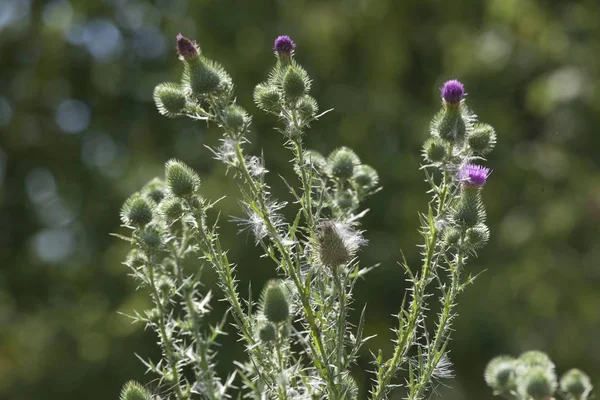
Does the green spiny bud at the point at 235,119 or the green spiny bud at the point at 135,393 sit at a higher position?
the green spiny bud at the point at 235,119

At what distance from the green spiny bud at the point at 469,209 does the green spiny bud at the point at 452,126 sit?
0.13 m

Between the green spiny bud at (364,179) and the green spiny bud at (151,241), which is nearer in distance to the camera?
the green spiny bud at (151,241)

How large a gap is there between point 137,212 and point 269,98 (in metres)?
0.40

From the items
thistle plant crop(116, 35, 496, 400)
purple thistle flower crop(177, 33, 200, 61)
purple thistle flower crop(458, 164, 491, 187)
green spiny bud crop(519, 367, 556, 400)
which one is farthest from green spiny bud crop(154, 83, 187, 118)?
green spiny bud crop(519, 367, 556, 400)

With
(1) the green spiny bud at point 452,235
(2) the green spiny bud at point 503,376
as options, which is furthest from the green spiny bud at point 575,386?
(1) the green spiny bud at point 452,235

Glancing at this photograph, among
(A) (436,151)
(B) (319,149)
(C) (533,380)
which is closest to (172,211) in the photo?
(A) (436,151)

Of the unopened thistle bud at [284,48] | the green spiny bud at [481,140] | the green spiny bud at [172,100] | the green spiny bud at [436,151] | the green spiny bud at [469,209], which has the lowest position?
the green spiny bud at [469,209]

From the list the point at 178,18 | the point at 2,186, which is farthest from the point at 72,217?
the point at 178,18

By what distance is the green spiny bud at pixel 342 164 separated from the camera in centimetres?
235

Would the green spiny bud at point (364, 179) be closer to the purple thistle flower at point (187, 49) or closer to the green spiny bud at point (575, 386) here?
the purple thistle flower at point (187, 49)

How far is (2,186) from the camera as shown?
38.3ft

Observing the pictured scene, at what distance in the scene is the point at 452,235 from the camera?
6.90 ft

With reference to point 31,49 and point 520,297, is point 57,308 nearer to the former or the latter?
point 31,49

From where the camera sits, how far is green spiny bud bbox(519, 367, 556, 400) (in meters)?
1.84
